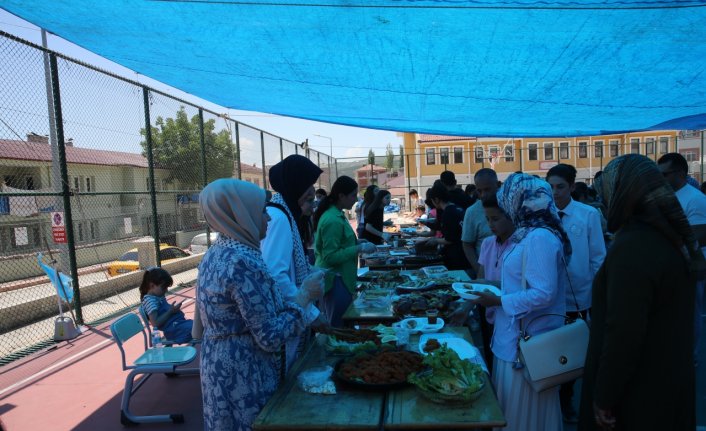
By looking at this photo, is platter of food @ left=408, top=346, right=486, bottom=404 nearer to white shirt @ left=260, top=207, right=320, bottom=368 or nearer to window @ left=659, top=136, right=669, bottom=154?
white shirt @ left=260, top=207, right=320, bottom=368

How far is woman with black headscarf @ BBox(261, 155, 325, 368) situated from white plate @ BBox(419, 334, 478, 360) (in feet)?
2.01

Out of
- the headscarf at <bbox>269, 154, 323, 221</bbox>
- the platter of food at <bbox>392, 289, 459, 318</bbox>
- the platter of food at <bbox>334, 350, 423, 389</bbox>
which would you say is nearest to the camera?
the platter of food at <bbox>334, 350, 423, 389</bbox>

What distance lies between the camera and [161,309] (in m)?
4.36

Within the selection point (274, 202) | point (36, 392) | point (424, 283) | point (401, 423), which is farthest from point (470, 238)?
point (36, 392)

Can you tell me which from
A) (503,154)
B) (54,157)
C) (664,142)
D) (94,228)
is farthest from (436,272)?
(664,142)

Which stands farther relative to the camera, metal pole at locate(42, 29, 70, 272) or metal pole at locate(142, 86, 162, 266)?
metal pole at locate(142, 86, 162, 266)

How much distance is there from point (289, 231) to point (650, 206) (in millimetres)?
1585

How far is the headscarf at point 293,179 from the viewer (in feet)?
8.88

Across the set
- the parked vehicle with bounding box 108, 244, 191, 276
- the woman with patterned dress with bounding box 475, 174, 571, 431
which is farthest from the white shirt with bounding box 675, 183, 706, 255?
the parked vehicle with bounding box 108, 244, 191, 276

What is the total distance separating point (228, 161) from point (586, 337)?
30.9 ft

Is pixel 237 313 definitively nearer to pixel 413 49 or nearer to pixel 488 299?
pixel 488 299

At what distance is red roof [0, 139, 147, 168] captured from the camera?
5.38 meters

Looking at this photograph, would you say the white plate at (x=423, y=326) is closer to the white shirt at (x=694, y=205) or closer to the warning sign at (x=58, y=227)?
the white shirt at (x=694, y=205)

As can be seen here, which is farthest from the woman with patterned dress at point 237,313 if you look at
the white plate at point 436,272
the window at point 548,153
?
the window at point 548,153
